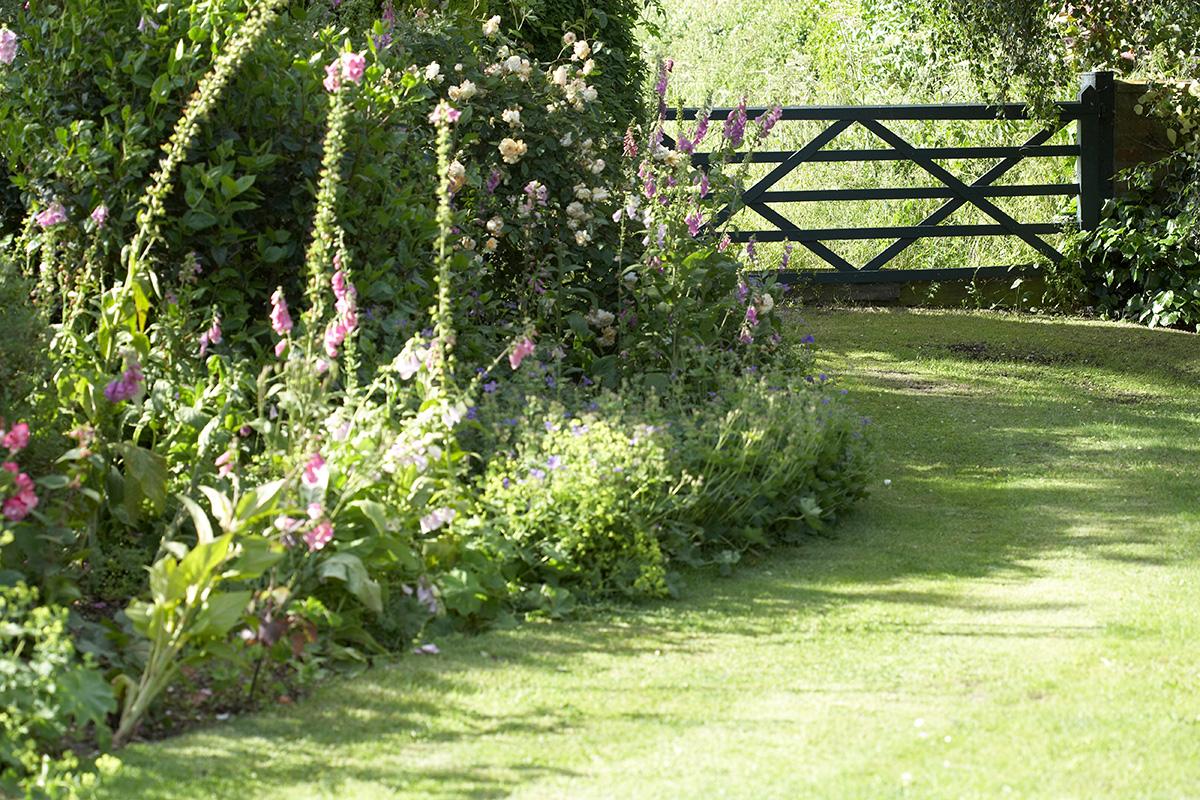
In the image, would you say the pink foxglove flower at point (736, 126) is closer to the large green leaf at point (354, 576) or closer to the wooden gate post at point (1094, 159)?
the large green leaf at point (354, 576)

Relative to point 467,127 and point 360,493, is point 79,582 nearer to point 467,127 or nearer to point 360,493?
point 360,493

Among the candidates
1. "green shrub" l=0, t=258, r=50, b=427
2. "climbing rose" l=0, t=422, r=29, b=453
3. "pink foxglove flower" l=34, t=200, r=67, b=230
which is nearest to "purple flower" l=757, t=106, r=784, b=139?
"pink foxglove flower" l=34, t=200, r=67, b=230

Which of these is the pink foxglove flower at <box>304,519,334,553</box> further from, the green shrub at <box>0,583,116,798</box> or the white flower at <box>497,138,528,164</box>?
the white flower at <box>497,138,528,164</box>

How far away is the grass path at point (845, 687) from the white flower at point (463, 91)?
251cm

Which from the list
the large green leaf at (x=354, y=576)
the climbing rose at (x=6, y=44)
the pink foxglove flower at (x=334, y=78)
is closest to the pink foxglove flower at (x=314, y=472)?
the large green leaf at (x=354, y=576)

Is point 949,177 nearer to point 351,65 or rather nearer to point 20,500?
point 351,65

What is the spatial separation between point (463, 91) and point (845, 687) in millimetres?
3787

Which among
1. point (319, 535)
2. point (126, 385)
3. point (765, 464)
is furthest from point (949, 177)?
point (319, 535)

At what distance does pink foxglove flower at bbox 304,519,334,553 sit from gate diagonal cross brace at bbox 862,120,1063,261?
8.76 m

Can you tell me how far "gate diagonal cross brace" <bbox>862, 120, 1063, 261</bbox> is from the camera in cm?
1188

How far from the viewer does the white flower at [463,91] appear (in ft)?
22.1

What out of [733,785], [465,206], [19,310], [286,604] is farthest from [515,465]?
[465,206]

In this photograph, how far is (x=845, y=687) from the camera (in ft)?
12.5

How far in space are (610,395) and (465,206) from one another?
1878 millimetres
